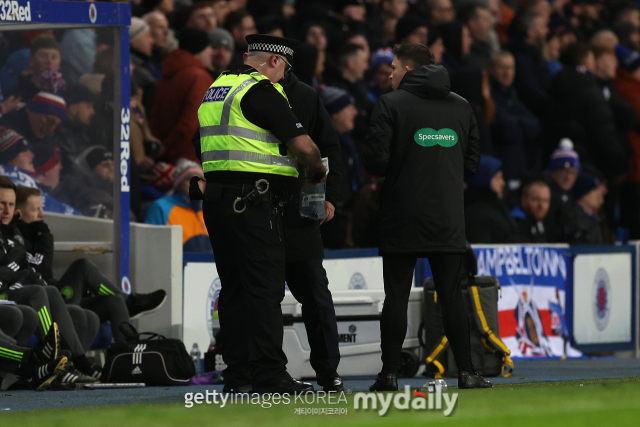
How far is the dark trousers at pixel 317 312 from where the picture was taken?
6641 millimetres

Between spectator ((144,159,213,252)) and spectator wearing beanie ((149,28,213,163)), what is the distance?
498 millimetres

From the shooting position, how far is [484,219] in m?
11.4

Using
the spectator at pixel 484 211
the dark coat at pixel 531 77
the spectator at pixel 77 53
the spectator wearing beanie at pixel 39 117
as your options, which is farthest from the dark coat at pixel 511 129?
the spectator wearing beanie at pixel 39 117

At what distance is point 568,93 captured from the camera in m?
15.0

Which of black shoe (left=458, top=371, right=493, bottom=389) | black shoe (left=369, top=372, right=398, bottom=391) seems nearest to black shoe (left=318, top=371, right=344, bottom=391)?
black shoe (left=369, top=372, right=398, bottom=391)

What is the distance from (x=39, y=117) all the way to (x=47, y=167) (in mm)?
430

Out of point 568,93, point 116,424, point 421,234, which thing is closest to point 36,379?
point 421,234

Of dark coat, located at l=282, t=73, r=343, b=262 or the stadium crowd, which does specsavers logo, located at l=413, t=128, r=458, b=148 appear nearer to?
dark coat, located at l=282, t=73, r=343, b=262

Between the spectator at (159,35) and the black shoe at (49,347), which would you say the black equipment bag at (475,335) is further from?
the spectator at (159,35)

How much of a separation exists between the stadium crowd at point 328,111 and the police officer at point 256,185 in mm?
2065

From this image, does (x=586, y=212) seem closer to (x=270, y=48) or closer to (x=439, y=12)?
(x=439, y=12)

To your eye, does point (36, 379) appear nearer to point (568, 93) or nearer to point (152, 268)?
point (152, 268)

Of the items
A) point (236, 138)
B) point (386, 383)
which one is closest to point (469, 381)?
point (386, 383)

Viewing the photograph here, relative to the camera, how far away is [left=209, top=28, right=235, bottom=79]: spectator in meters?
11.4
